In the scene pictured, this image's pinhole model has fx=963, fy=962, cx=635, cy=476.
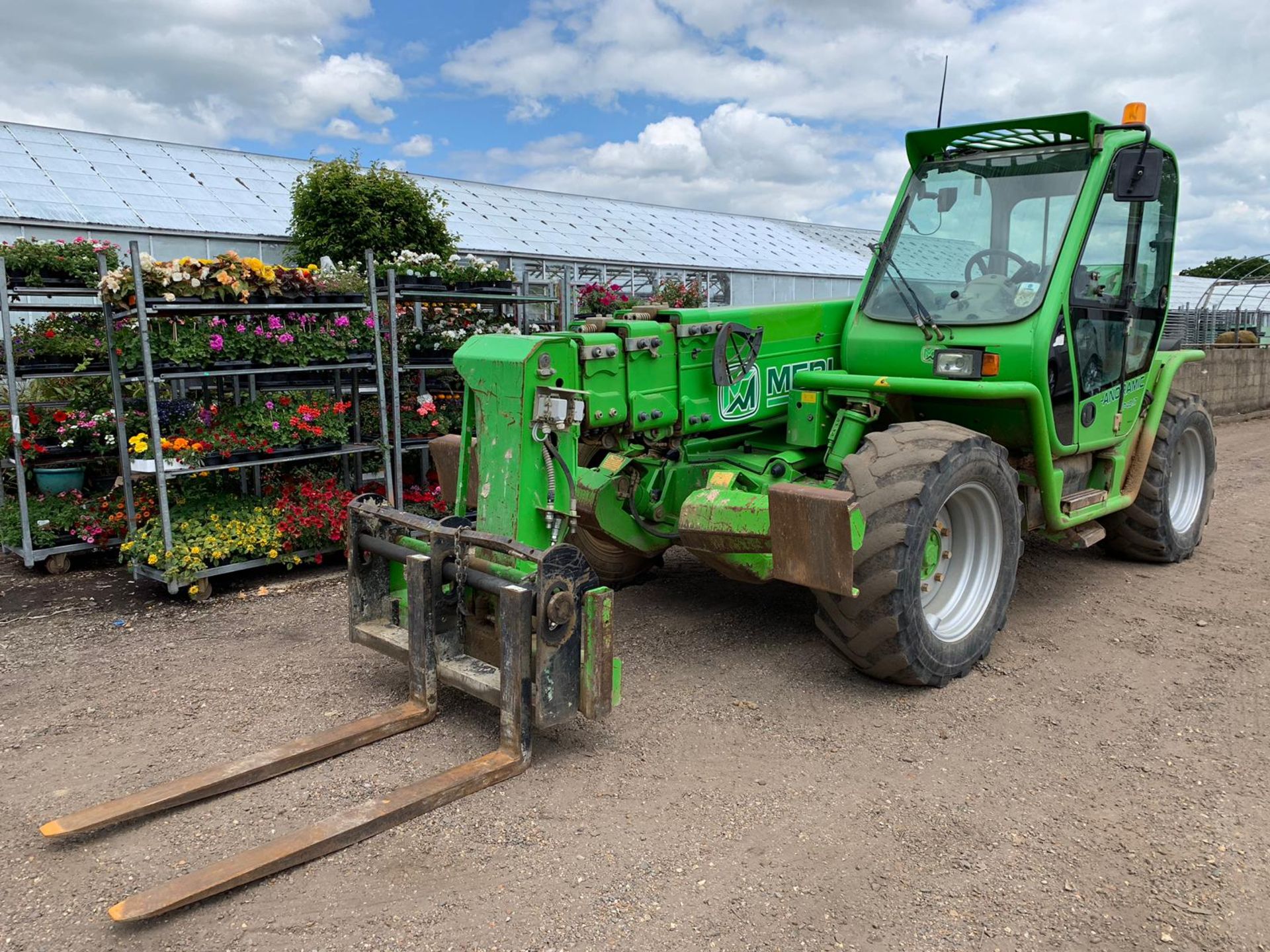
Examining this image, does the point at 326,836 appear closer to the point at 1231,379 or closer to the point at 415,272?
the point at 415,272

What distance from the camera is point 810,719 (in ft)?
14.1

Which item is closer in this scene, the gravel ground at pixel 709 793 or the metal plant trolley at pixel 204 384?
the gravel ground at pixel 709 793

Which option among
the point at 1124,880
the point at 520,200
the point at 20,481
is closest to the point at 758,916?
the point at 1124,880

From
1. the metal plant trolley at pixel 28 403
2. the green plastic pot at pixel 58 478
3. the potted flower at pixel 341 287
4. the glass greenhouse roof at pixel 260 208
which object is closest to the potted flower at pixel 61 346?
the metal plant trolley at pixel 28 403

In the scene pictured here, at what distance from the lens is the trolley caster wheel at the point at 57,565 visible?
6.91 meters

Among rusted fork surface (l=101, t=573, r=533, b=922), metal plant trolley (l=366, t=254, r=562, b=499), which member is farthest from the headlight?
metal plant trolley (l=366, t=254, r=562, b=499)

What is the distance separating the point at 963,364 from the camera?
495cm

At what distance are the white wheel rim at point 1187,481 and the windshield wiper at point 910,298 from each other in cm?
296

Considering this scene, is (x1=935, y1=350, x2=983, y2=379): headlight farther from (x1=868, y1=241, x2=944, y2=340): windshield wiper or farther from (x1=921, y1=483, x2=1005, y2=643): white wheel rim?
(x1=921, y1=483, x2=1005, y2=643): white wheel rim

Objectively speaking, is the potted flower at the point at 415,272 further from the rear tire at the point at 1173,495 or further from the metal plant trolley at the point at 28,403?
the rear tire at the point at 1173,495

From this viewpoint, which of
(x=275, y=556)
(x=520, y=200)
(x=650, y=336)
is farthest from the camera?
(x=520, y=200)

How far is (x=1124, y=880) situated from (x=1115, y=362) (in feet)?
11.4

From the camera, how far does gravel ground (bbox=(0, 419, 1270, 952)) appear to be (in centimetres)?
291

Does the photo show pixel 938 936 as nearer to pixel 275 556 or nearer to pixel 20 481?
pixel 275 556
